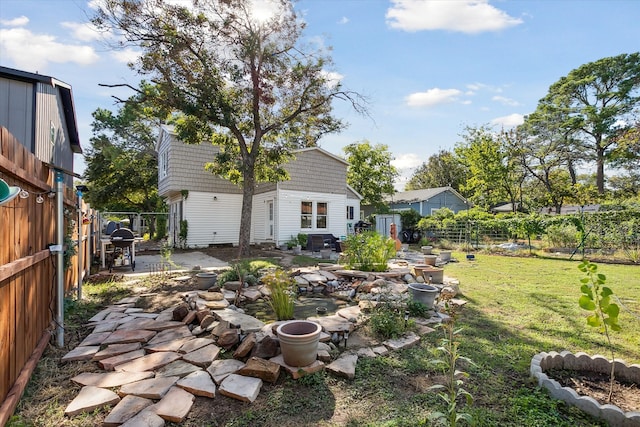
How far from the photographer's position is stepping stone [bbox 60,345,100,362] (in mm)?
3146

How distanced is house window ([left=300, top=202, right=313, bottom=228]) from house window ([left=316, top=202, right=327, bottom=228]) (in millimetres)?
412

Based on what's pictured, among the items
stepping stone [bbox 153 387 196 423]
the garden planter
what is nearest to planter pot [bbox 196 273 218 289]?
stepping stone [bbox 153 387 196 423]

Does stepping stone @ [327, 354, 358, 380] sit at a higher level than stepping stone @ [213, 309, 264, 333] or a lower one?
lower

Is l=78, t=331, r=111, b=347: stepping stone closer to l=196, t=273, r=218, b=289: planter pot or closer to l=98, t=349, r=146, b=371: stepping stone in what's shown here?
l=98, t=349, r=146, b=371: stepping stone

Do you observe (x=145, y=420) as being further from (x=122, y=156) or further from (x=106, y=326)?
(x=122, y=156)

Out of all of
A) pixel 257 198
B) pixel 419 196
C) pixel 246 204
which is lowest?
pixel 246 204

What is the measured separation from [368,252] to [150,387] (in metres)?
5.12

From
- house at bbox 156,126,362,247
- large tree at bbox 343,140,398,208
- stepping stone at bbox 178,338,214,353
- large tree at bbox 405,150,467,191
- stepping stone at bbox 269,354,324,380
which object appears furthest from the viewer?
large tree at bbox 405,150,467,191

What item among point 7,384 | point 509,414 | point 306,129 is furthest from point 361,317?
point 306,129

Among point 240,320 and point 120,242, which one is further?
point 120,242

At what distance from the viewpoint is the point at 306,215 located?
14.8 m

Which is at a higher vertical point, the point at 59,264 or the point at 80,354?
the point at 59,264

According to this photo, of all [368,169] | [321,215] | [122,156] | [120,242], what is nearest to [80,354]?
[120,242]

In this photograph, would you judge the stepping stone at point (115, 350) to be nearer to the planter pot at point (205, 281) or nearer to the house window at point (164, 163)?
the planter pot at point (205, 281)
